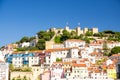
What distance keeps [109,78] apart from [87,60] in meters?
2.60

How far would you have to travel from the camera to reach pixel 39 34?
23.8m

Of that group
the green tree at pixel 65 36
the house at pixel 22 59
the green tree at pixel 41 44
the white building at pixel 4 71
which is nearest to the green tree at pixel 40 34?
the green tree at pixel 41 44

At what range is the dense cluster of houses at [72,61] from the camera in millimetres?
16219

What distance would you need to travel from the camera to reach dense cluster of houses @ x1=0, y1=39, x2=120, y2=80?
53.2ft

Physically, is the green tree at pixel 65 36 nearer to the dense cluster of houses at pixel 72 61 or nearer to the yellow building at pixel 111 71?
the dense cluster of houses at pixel 72 61

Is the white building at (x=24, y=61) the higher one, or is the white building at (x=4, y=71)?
the white building at (x=24, y=61)

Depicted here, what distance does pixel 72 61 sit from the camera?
18.4 metres

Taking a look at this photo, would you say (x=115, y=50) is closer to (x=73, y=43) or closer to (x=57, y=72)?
(x=73, y=43)

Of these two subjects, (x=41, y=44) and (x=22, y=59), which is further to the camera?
(x=41, y=44)

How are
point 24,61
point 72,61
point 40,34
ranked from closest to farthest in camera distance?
1. point 72,61
2. point 24,61
3. point 40,34

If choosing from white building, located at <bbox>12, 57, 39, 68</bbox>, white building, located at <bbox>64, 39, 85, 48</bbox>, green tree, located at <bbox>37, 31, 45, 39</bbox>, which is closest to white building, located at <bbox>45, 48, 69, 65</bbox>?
white building, located at <bbox>12, 57, 39, 68</bbox>

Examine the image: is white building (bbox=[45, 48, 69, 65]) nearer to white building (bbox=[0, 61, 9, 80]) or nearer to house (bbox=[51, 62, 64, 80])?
house (bbox=[51, 62, 64, 80])

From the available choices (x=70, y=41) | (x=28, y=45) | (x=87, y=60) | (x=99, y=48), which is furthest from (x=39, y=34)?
(x=87, y=60)

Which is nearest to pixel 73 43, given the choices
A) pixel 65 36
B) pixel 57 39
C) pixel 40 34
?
pixel 65 36
